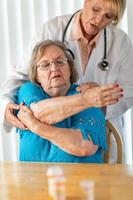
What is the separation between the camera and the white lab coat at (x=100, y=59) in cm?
207

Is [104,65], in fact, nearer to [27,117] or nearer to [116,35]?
[116,35]

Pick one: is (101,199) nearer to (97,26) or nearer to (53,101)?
(53,101)

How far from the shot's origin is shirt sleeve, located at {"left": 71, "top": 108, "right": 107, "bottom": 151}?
1715mm

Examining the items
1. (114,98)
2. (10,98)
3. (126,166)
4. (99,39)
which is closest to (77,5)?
(99,39)

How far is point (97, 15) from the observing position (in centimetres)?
198

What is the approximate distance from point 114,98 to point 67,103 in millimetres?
205

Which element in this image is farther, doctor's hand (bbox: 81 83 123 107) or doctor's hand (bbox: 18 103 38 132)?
doctor's hand (bbox: 18 103 38 132)

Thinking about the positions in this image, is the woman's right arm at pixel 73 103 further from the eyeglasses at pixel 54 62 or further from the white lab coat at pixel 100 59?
the white lab coat at pixel 100 59

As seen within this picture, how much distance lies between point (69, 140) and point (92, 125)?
0.12 m

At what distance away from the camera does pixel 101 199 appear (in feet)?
4.26

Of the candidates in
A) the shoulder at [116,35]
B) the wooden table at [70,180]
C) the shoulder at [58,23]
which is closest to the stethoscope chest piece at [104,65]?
the shoulder at [116,35]

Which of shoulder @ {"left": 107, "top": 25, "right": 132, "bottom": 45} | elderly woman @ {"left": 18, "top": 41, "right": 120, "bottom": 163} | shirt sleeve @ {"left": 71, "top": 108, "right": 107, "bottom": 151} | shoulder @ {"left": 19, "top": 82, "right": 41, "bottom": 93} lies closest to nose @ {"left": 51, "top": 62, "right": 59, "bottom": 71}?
elderly woman @ {"left": 18, "top": 41, "right": 120, "bottom": 163}

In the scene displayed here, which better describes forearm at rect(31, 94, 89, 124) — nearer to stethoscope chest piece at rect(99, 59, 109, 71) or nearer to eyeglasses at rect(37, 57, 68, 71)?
eyeglasses at rect(37, 57, 68, 71)

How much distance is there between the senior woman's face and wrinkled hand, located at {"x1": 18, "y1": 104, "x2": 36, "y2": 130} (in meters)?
0.13
